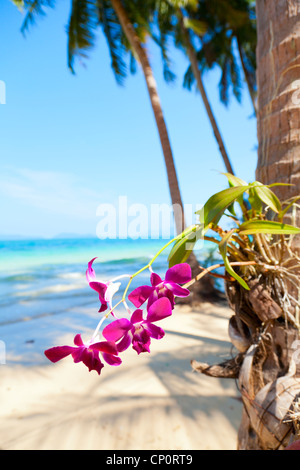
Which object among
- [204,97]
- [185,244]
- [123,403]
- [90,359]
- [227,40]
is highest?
[227,40]

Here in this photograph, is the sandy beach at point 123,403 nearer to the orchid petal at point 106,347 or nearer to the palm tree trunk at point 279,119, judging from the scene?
the palm tree trunk at point 279,119

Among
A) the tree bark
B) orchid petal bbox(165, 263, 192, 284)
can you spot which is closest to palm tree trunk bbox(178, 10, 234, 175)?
the tree bark

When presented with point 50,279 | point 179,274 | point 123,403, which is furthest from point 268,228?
point 50,279

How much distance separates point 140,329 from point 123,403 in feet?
5.97

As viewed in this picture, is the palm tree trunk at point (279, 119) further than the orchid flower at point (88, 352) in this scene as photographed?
Yes

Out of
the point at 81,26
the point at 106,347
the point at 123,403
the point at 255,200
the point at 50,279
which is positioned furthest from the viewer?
the point at 50,279

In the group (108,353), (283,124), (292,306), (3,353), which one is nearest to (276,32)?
(283,124)

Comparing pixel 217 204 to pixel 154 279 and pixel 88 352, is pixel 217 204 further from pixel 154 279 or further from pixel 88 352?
pixel 88 352

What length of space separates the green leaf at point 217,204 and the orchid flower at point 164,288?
5.8 inches

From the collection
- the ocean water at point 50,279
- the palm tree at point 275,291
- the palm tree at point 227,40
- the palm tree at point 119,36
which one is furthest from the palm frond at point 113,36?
the palm tree at point 275,291

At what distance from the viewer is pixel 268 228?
49 cm

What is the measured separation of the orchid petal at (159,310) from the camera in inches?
13.3

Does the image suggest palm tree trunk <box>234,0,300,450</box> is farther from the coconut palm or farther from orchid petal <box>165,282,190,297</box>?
the coconut palm
